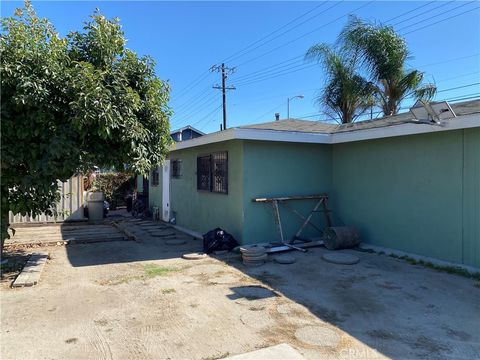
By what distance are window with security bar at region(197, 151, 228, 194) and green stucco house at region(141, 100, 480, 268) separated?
0.08 ft

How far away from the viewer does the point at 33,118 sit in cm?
526

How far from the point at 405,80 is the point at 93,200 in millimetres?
12428

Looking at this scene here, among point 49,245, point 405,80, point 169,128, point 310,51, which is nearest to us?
point 169,128

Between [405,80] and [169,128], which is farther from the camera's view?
[405,80]

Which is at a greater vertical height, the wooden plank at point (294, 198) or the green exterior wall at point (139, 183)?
the green exterior wall at point (139, 183)

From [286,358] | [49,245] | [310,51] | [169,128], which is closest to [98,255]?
[49,245]

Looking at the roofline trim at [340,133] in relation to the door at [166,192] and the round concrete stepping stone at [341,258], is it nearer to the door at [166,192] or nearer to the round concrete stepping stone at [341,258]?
the round concrete stepping stone at [341,258]

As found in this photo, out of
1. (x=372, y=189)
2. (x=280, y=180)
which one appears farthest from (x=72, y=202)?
(x=372, y=189)

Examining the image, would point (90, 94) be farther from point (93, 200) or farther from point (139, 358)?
point (93, 200)

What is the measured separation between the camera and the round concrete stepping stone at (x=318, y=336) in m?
3.47

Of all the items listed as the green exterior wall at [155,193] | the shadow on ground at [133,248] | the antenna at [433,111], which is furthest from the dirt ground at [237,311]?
the green exterior wall at [155,193]

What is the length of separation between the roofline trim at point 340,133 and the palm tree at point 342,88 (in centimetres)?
803

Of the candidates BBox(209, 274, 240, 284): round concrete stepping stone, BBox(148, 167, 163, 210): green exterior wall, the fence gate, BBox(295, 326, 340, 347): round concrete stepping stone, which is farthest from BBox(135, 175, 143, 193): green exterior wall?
BBox(295, 326, 340, 347): round concrete stepping stone

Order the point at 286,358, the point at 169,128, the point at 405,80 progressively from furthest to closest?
the point at 405,80
the point at 169,128
the point at 286,358
